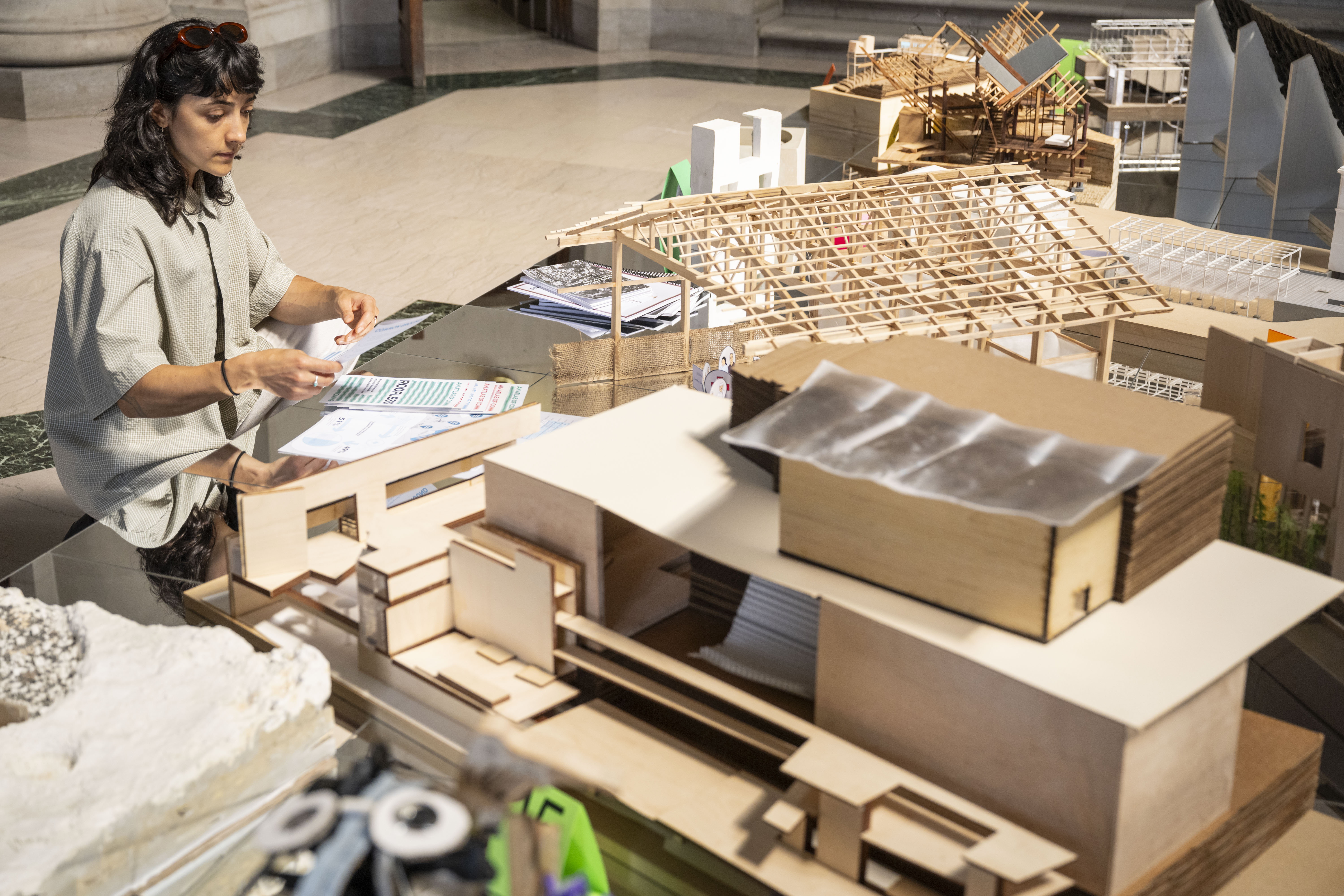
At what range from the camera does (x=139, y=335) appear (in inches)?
102

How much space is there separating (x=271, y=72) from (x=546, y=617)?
9658 mm

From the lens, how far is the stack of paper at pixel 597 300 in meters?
3.26

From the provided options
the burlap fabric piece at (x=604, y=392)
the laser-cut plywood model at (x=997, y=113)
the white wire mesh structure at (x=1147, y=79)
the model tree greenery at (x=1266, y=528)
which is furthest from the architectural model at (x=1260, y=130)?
the burlap fabric piece at (x=604, y=392)

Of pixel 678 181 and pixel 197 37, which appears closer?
pixel 197 37

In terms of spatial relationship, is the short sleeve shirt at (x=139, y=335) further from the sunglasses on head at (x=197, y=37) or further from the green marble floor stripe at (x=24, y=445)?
the green marble floor stripe at (x=24, y=445)

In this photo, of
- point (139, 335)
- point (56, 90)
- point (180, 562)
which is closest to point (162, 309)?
point (139, 335)

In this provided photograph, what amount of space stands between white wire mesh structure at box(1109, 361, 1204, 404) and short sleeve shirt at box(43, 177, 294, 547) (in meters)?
2.04

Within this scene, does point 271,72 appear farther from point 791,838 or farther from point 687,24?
point 791,838

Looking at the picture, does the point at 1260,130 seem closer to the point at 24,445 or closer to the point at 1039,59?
the point at 1039,59

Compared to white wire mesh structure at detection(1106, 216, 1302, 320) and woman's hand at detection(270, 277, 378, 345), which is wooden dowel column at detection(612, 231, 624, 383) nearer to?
woman's hand at detection(270, 277, 378, 345)

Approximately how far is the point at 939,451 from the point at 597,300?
83.3 inches

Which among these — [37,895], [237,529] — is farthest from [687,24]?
[37,895]

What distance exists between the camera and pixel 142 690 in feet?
5.23

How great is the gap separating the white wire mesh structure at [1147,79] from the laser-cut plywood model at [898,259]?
93.7 inches
